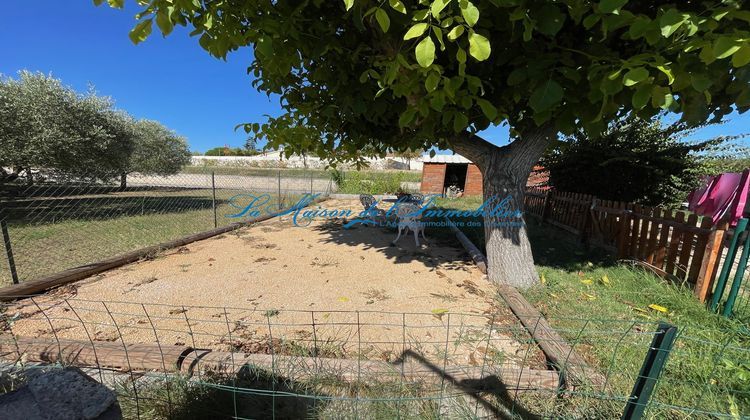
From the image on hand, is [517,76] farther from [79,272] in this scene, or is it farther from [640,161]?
[640,161]

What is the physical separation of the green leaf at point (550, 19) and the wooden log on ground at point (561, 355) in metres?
2.03

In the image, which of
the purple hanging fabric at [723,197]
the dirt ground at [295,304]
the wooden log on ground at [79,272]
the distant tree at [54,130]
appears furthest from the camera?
the distant tree at [54,130]

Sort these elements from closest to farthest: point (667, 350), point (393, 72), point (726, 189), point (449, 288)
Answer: point (667, 350) < point (393, 72) < point (449, 288) < point (726, 189)

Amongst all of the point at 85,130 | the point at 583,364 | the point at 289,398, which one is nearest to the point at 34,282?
the point at 289,398

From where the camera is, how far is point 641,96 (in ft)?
5.93

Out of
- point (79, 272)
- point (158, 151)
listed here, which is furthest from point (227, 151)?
point (79, 272)

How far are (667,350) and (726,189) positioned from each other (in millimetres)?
6846

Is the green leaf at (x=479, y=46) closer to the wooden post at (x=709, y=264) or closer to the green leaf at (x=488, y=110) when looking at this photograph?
the green leaf at (x=488, y=110)

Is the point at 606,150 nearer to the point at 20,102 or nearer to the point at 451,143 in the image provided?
the point at 451,143

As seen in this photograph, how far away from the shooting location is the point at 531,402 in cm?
188

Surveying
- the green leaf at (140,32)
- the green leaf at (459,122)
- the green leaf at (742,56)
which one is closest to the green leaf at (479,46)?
the green leaf at (459,122)

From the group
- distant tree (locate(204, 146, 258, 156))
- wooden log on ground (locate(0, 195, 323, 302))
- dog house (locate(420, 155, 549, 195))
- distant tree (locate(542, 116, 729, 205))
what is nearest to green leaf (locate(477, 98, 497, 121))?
wooden log on ground (locate(0, 195, 323, 302))

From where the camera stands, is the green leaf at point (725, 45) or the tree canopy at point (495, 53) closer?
the green leaf at point (725, 45)

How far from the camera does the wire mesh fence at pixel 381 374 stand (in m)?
1.77
